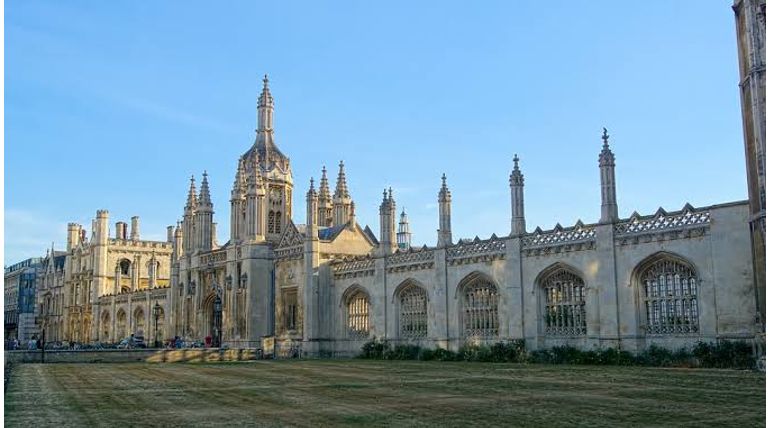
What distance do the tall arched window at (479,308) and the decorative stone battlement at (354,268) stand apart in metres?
7.67

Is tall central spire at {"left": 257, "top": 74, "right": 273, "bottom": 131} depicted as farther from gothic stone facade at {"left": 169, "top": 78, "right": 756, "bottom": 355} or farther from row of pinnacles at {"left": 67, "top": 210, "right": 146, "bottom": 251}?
row of pinnacles at {"left": 67, "top": 210, "right": 146, "bottom": 251}

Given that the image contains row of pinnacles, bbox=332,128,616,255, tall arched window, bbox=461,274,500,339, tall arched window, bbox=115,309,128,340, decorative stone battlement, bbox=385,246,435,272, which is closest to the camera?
row of pinnacles, bbox=332,128,616,255

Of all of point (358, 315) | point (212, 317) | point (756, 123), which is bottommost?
point (358, 315)

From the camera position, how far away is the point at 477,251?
125 ft

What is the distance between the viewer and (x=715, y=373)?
22734 millimetres

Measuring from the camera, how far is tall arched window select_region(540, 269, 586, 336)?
33344mm

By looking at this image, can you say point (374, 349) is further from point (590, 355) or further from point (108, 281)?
point (108, 281)

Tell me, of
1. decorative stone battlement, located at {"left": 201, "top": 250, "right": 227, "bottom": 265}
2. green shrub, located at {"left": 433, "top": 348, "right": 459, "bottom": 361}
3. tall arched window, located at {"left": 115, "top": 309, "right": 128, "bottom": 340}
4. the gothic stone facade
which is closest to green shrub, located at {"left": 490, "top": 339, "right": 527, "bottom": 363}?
the gothic stone facade

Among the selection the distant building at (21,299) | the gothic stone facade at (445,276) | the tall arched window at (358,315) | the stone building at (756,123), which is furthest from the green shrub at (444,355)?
the distant building at (21,299)

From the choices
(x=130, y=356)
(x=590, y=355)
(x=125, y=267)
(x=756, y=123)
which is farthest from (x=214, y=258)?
(x=756, y=123)

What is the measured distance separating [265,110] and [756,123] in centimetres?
3755

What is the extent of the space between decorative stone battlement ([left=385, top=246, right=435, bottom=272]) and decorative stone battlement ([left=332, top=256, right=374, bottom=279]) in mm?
1709

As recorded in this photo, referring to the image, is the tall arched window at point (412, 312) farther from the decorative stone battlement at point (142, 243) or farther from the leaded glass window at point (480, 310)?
the decorative stone battlement at point (142, 243)

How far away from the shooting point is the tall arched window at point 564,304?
109 feet
